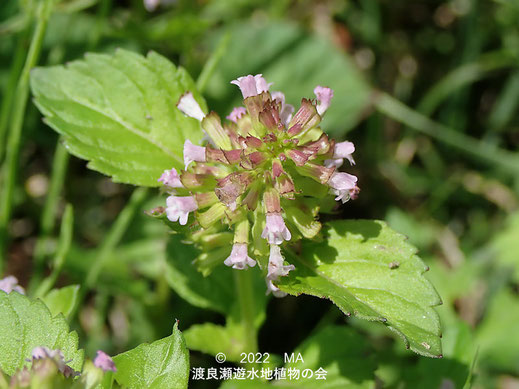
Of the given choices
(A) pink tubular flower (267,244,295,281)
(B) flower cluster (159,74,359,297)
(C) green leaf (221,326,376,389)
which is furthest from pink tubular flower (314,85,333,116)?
(C) green leaf (221,326,376,389)

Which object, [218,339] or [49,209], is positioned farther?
[49,209]

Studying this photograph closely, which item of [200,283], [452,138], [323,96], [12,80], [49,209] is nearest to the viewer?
[323,96]

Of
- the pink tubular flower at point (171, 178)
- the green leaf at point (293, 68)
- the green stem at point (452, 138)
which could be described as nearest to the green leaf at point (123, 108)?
the pink tubular flower at point (171, 178)

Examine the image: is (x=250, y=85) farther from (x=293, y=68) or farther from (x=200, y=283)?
A: (x=293, y=68)

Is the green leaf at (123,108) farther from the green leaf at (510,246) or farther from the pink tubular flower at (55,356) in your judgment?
the green leaf at (510,246)

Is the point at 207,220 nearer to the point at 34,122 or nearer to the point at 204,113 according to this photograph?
the point at 204,113

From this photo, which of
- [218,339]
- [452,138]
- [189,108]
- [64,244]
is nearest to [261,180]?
[189,108]
